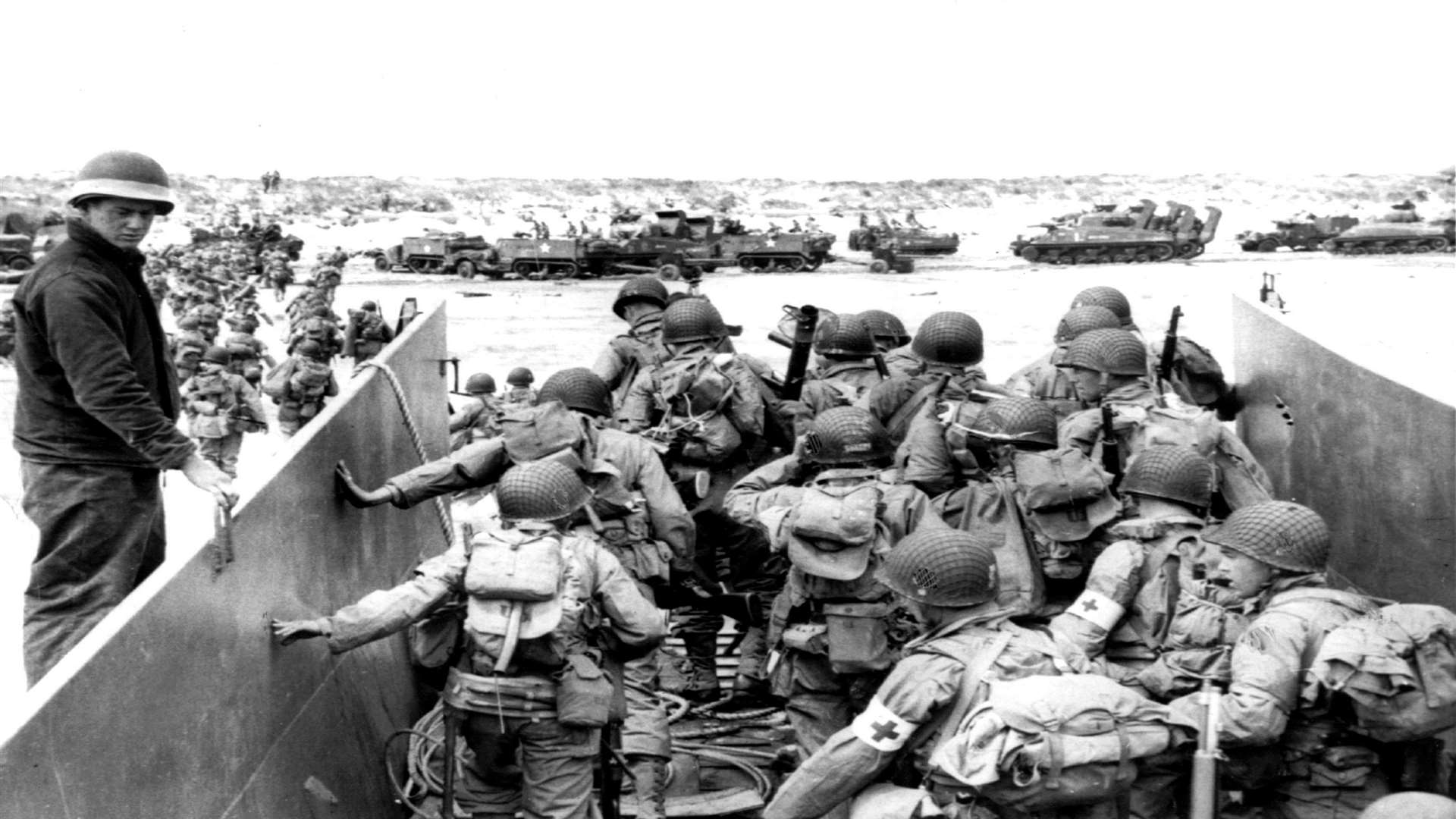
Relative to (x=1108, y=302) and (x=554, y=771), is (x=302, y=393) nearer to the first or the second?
(x=1108, y=302)

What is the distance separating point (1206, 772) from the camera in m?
3.16

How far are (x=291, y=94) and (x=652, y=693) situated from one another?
5018cm

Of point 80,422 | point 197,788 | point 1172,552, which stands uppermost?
point 80,422

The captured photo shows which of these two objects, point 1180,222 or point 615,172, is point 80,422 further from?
point 615,172

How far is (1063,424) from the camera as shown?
239 inches

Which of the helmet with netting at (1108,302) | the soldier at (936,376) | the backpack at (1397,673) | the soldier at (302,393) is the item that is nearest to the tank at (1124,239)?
the soldier at (302,393)

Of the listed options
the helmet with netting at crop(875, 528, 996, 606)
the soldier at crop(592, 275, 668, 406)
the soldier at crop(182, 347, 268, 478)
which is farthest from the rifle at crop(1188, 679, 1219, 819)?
the soldier at crop(182, 347, 268, 478)

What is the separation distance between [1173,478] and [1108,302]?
3294 mm

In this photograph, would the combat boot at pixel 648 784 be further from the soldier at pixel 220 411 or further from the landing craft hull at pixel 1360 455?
the soldier at pixel 220 411

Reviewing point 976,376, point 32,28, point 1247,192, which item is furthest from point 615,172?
point 976,376

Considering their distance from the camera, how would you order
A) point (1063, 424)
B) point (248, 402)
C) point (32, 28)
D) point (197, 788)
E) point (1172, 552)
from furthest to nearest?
1. point (32, 28)
2. point (248, 402)
3. point (1063, 424)
4. point (1172, 552)
5. point (197, 788)

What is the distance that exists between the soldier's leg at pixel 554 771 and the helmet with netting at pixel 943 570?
1211 millimetres

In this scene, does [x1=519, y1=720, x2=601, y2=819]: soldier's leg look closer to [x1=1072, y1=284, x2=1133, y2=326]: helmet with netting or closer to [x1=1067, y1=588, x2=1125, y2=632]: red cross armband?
[x1=1067, y1=588, x2=1125, y2=632]: red cross armband

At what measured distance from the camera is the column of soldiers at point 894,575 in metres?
3.51
